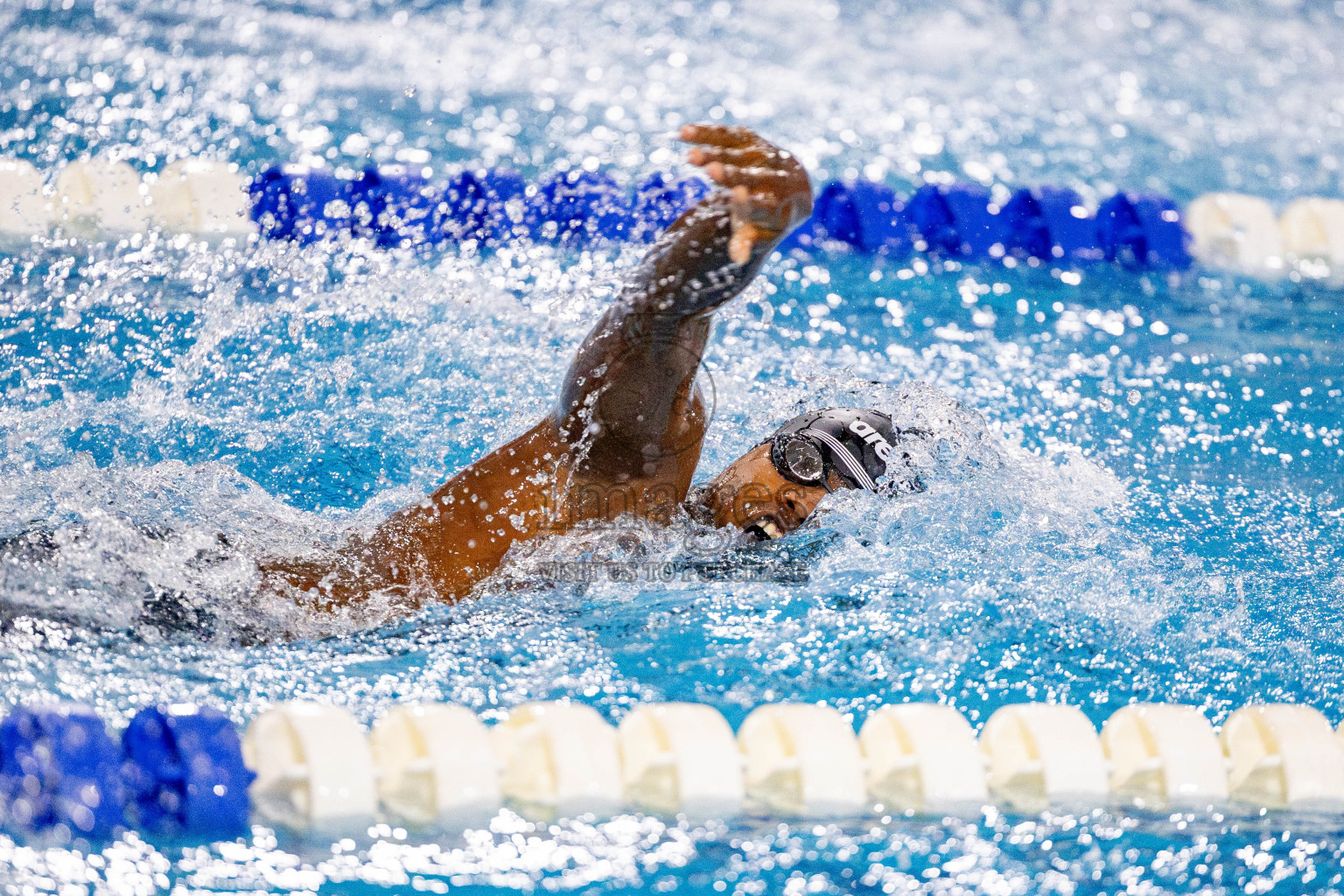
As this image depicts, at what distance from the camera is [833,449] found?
2.42m

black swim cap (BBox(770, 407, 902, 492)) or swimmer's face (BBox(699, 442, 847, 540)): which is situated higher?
black swim cap (BBox(770, 407, 902, 492))

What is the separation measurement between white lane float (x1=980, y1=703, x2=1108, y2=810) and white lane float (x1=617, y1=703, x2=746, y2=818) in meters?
0.41

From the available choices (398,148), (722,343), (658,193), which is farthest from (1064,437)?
(398,148)

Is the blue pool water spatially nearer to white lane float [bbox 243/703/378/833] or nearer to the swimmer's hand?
white lane float [bbox 243/703/378/833]

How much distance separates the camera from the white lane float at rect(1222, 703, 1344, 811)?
1.96 m

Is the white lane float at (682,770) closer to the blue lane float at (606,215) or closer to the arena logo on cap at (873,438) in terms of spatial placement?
the arena logo on cap at (873,438)

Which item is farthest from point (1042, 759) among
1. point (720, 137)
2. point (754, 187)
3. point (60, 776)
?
point (60, 776)

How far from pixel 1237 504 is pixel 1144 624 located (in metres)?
0.83

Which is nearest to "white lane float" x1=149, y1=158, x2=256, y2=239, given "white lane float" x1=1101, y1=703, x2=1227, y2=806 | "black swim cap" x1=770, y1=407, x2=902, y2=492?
"black swim cap" x1=770, y1=407, x2=902, y2=492

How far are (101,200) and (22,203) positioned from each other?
0.22 meters

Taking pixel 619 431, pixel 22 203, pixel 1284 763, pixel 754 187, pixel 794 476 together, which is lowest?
pixel 1284 763

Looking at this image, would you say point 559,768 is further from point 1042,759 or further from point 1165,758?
point 1165,758

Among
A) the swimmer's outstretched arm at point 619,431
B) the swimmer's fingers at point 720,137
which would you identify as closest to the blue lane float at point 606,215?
the swimmer's outstretched arm at point 619,431

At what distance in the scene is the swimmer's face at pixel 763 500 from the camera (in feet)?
7.85
